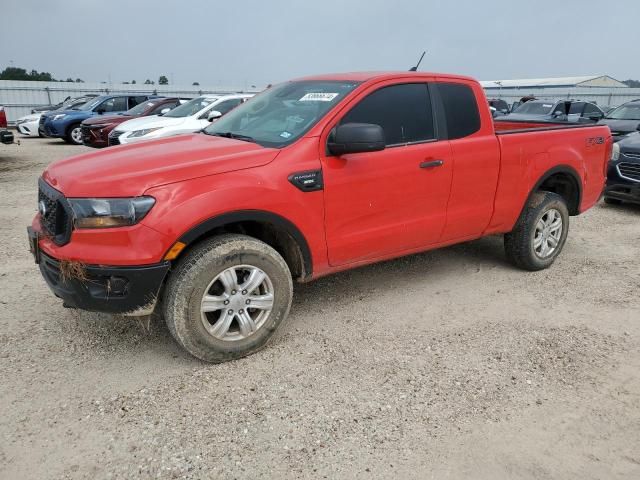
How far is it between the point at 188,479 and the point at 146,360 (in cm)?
118

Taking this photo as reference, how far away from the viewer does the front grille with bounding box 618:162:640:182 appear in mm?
7625

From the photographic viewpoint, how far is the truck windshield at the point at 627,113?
11.8m

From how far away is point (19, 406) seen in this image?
115 inches

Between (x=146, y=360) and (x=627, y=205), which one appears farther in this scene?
(x=627, y=205)

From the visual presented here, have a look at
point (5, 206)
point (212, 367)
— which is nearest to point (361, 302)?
point (212, 367)

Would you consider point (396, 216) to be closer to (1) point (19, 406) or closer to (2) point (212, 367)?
(2) point (212, 367)

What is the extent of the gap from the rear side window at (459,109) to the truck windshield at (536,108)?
11453 mm

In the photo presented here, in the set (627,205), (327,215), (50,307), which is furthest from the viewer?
(627,205)

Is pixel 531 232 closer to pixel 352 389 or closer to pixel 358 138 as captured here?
pixel 358 138

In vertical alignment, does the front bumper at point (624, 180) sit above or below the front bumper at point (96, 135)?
below

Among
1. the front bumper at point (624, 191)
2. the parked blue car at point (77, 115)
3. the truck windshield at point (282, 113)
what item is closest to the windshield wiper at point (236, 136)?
the truck windshield at point (282, 113)

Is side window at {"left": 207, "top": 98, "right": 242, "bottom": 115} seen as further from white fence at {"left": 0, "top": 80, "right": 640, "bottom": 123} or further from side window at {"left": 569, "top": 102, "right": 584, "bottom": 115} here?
white fence at {"left": 0, "top": 80, "right": 640, "bottom": 123}

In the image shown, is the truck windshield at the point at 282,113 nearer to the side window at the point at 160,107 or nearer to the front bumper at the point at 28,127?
the side window at the point at 160,107

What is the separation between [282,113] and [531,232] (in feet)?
8.43
